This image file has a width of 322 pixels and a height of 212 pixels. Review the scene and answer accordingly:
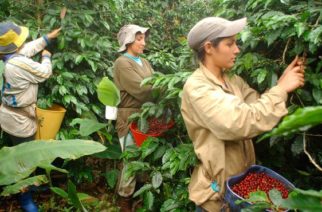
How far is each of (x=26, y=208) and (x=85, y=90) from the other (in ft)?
4.49

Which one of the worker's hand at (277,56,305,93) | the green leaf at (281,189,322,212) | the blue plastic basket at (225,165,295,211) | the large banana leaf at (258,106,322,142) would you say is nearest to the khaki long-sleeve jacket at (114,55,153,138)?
the blue plastic basket at (225,165,295,211)

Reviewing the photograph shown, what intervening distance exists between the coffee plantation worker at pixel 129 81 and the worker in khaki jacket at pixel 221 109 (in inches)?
61.4

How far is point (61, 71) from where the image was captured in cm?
416

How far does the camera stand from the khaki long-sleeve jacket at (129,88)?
11.8 feet

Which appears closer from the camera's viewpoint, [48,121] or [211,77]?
[211,77]

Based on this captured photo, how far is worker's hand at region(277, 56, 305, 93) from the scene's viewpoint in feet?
5.93

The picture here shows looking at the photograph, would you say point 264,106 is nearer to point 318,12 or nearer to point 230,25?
point 230,25

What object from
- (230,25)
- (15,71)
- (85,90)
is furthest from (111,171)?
(230,25)

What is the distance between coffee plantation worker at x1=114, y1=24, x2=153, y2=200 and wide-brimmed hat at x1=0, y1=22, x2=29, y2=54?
0.93m

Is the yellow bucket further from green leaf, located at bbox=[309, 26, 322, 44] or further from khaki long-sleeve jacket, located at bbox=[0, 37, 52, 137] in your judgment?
green leaf, located at bbox=[309, 26, 322, 44]

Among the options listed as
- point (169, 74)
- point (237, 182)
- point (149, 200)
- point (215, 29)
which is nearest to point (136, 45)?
point (169, 74)

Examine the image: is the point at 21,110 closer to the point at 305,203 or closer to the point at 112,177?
the point at 112,177

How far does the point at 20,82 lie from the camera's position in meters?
3.48

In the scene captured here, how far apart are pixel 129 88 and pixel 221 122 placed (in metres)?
1.99
